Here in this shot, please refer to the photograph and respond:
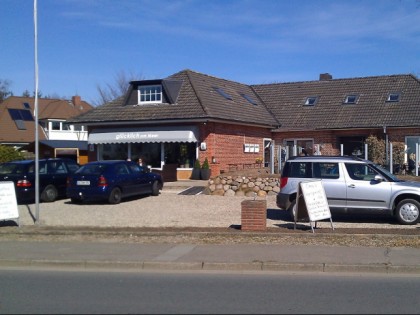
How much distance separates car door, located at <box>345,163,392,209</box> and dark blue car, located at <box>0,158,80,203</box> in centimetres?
1068

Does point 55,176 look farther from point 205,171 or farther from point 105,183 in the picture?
point 205,171

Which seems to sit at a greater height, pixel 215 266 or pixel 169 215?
pixel 169 215

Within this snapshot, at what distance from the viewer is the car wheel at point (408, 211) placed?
1288cm

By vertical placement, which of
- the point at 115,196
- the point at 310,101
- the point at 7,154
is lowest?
the point at 115,196

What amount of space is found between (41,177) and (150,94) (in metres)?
10.4

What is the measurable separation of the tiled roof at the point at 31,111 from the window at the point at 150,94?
25.3m

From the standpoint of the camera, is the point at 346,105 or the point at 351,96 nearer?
the point at 346,105

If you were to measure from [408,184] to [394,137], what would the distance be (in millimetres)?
15949

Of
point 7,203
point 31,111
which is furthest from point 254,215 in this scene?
point 31,111

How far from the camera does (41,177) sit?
61.5ft

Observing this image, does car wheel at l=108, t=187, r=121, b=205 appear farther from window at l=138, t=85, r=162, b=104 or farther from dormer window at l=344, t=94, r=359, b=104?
dormer window at l=344, t=94, r=359, b=104

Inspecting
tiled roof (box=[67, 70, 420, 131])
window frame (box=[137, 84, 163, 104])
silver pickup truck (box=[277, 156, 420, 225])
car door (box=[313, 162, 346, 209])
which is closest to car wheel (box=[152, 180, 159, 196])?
tiled roof (box=[67, 70, 420, 131])

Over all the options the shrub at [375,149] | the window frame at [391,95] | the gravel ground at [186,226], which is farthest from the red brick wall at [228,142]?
the gravel ground at [186,226]

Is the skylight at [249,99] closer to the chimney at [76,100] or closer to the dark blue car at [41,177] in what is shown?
the dark blue car at [41,177]
